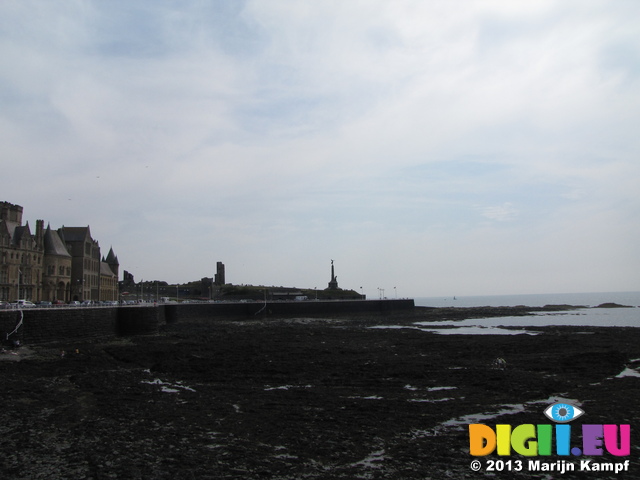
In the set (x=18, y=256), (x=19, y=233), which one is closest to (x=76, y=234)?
(x=19, y=233)

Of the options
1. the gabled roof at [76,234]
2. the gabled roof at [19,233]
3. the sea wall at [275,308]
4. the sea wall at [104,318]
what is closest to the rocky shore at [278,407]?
the sea wall at [104,318]

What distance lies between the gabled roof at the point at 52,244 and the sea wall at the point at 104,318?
674 inches

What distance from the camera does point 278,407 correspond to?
1964cm

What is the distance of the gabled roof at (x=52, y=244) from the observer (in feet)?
239

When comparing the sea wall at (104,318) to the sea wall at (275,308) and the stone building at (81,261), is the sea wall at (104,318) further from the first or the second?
the stone building at (81,261)

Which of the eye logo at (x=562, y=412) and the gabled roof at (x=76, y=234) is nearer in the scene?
the eye logo at (x=562, y=412)

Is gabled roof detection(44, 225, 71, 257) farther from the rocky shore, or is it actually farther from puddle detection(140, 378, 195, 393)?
puddle detection(140, 378, 195, 393)

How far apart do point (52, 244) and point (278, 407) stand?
64890mm

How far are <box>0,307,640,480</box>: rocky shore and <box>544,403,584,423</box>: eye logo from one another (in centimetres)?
38

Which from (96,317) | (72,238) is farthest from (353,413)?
(72,238)

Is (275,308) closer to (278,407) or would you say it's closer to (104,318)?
(104,318)

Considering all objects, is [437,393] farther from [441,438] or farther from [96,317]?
[96,317]

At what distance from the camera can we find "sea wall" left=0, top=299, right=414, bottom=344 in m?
39.2

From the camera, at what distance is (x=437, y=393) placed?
22.4 metres
